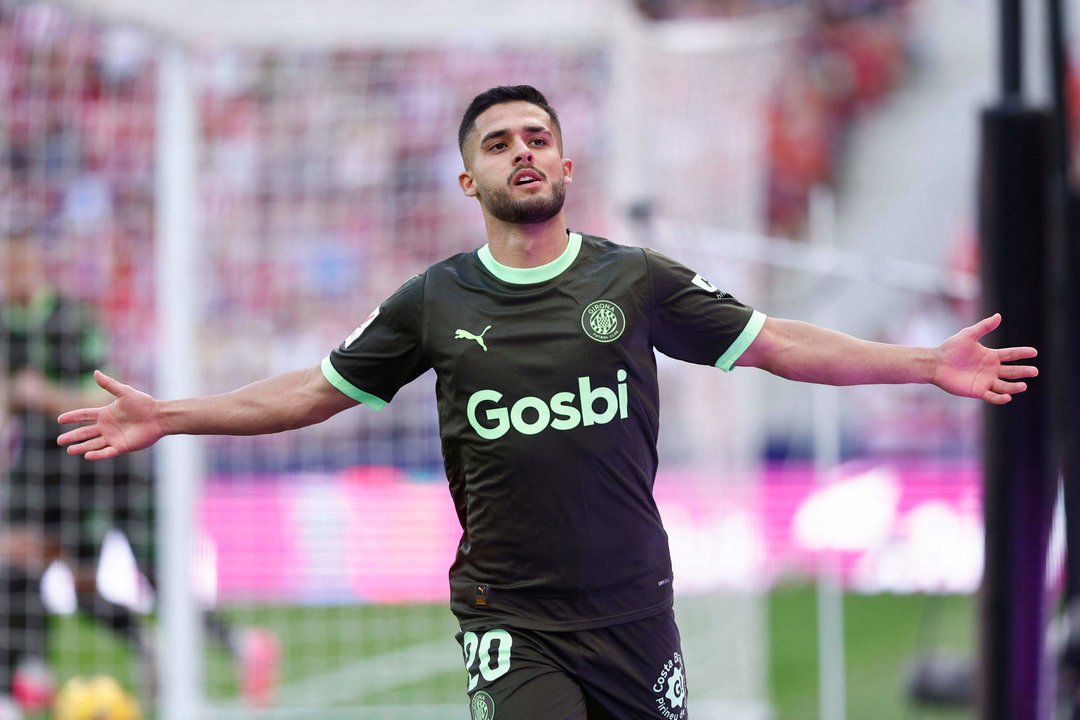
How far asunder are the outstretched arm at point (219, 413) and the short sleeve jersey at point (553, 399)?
74 mm

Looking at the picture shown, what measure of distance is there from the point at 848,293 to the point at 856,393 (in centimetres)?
194

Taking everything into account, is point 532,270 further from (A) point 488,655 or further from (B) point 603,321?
(A) point 488,655

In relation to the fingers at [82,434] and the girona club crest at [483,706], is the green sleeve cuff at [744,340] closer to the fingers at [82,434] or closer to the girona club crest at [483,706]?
the girona club crest at [483,706]

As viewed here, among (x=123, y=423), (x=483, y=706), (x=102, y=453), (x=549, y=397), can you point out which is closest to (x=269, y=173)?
(x=123, y=423)

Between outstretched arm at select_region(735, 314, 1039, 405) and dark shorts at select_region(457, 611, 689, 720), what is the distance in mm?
734

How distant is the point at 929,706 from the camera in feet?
24.0

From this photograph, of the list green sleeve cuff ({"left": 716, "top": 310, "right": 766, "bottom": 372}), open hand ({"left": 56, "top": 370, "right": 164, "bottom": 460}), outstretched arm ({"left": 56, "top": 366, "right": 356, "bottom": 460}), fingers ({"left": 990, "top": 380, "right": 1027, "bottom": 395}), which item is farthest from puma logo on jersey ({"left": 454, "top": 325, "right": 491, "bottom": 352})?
fingers ({"left": 990, "top": 380, "right": 1027, "bottom": 395})

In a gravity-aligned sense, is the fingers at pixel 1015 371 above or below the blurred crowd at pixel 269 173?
below

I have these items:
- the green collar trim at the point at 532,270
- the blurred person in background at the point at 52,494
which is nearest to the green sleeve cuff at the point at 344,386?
the green collar trim at the point at 532,270

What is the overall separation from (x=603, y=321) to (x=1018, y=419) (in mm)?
1636

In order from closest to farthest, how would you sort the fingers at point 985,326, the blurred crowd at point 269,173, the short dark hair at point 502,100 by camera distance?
1. the fingers at point 985,326
2. the short dark hair at point 502,100
3. the blurred crowd at point 269,173

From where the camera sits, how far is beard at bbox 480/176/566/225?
3309mm

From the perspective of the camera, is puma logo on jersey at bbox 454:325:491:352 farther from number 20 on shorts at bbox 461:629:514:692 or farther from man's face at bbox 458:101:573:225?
number 20 on shorts at bbox 461:629:514:692

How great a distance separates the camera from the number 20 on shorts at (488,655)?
3.27 m
